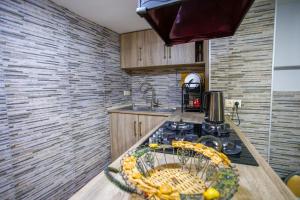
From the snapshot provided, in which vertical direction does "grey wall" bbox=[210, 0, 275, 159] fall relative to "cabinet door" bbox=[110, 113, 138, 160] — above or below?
above

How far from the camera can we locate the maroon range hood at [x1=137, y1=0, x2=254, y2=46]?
702 mm

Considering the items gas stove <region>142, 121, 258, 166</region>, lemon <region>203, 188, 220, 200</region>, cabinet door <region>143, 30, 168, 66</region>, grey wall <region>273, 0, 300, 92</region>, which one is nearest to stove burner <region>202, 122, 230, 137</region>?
gas stove <region>142, 121, 258, 166</region>

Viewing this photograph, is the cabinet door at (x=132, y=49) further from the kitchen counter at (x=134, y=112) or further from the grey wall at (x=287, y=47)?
the grey wall at (x=287, y=47)

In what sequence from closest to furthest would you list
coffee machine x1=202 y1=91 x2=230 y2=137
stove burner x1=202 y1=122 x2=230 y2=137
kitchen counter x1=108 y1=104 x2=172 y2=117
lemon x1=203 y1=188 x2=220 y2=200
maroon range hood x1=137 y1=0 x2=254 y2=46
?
1. lemon x1=203 y1=188 x2=220 y2=200
2. maroon range hood x1=137 y1=0 x2=254 y2=46
3. stove burner x1=202 y1=122 x2=230 y2=137
4. coffee machine x1=202 y1=91 x2=230 y2=137
5. kitchen counter x1=108 y1=104 x2=172 y2=117

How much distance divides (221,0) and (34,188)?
1.90m

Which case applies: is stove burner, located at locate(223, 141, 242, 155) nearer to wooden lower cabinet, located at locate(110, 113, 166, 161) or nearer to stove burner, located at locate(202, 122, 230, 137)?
stove burner, located at locate(202, 122, 230, 137)

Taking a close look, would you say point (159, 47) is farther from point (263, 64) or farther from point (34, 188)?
point (34, 188)

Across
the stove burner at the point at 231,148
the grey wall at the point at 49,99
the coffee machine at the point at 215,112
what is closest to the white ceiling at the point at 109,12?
the grey wall at the point at 49,99

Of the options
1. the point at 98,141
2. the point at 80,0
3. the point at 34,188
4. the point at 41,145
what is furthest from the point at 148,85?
the point at 34,188

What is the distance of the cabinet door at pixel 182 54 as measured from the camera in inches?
79.5

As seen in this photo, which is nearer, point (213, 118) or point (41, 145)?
point (213, 118)

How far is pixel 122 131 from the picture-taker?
2262mm

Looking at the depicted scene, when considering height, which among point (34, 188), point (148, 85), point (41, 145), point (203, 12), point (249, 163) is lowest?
point (34, 188)

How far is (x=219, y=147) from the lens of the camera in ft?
2.43
